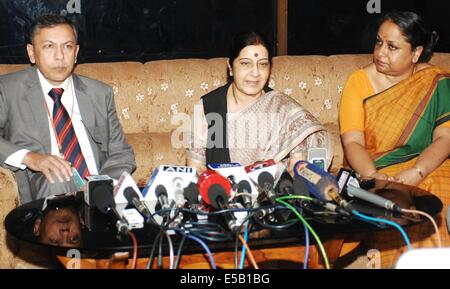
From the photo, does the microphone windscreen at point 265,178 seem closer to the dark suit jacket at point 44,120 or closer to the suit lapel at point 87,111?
the dark suit jacket at point 44,120

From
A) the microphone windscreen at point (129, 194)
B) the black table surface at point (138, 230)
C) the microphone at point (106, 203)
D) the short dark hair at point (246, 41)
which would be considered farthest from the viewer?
the short dark hair at point (246, 41)

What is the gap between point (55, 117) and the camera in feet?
9.28

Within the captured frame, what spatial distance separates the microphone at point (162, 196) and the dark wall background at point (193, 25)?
2200 mm

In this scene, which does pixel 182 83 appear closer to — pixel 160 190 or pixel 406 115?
pixel 406 115

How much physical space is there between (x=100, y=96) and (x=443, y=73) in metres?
1.54

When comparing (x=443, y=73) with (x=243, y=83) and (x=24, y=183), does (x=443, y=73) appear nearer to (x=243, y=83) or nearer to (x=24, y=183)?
(x=243, y=83)

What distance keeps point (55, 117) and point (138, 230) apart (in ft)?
3.67

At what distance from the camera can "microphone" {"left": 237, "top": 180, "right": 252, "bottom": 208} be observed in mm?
1953

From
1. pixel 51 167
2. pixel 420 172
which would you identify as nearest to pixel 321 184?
pixel 420 172

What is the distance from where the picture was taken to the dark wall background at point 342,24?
448 cm

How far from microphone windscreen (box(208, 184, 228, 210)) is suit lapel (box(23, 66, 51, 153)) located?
3.64 feet

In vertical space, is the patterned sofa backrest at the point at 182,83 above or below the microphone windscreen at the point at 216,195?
above

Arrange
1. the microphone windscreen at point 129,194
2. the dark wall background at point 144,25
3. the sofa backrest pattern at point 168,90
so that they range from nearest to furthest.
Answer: the microphone windscreen at point 129,194 < the sofa backrest pattern at point 168,90 < the dark wall background at point 144,25

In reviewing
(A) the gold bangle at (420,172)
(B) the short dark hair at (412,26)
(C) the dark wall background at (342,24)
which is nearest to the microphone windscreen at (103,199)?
(A) the gold bangle at (420,172)
